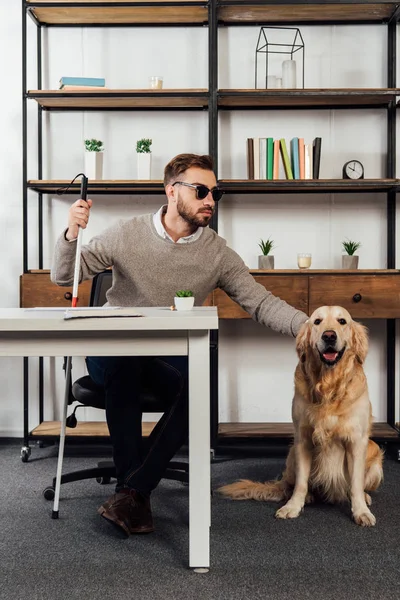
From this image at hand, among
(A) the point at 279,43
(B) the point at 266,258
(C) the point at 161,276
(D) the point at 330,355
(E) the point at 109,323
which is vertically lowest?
(D) the point at 330,355

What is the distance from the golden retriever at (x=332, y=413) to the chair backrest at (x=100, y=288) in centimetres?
82

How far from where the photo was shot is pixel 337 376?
2371 mm

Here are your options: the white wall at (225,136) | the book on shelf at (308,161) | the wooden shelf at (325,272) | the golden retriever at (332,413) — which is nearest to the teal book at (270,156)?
the book on shelf at (308,161)

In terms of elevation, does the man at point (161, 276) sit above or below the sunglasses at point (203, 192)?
below

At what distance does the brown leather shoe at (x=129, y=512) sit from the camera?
2.14 metres

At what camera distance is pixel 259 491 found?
103 inches

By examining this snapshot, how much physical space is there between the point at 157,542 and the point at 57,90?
2.24 meters

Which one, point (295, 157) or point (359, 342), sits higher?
point (295, 157)

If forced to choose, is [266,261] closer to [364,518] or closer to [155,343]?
[364,518]

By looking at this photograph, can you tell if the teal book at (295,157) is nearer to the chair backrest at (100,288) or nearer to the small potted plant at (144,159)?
the small potted plant at (144,159)

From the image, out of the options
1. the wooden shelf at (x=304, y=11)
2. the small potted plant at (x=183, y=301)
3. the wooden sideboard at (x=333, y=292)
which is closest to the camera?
the small potted plant at (x=183, y=301)

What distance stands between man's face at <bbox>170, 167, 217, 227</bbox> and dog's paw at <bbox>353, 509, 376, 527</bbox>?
1.13 meters

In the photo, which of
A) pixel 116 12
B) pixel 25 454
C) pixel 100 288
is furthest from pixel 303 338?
pixel 116 12

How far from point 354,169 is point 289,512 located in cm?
189
